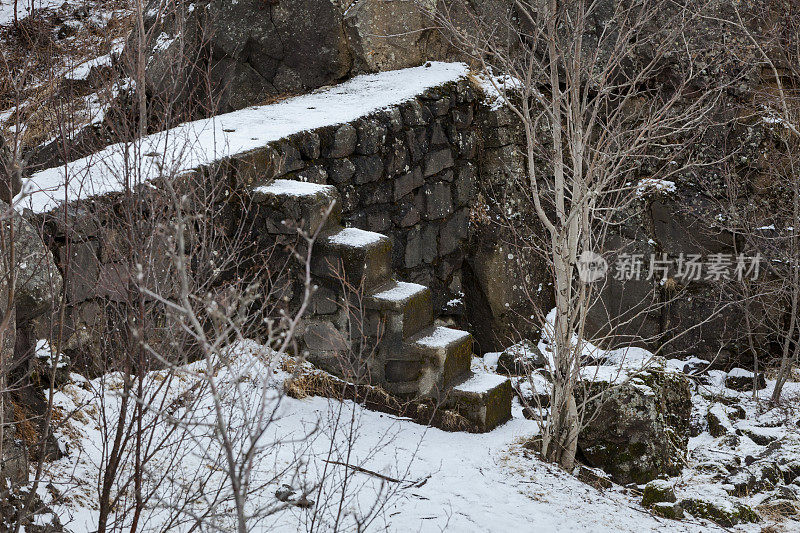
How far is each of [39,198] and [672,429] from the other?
177 inches

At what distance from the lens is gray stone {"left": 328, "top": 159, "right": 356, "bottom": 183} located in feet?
19.8

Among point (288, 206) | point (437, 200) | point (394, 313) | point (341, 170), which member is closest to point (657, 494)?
point (394, 313)

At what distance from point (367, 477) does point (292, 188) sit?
1.98 m

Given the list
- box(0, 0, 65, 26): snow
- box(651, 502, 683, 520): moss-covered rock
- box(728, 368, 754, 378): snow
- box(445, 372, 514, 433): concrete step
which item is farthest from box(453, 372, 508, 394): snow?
box(0, 0, 65, 26): snow

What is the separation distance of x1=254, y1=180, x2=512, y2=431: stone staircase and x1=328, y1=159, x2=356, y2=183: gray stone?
66 centimetres

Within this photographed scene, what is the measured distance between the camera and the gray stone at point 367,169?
6.27 meters

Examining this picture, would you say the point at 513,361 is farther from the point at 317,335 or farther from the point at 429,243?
the point at 317,335

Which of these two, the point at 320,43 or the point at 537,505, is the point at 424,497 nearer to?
the point at 537,505

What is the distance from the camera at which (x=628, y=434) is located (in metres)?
5.21

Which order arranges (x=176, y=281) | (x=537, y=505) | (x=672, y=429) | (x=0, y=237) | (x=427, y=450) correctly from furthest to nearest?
(x=672, y=429) → (x=427, y=450) → (x=537, y=505) → (x=176, y=281) → (x=0, y=237)

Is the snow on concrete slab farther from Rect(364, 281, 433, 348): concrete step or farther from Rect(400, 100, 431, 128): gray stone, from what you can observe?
Rect(364, 281, 433, 348): concrete step

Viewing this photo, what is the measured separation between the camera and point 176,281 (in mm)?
3449

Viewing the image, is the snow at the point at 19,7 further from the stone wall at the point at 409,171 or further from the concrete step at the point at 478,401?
the concrete step at the point at 478,401

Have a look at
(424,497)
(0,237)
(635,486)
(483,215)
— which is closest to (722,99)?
(483,215)
